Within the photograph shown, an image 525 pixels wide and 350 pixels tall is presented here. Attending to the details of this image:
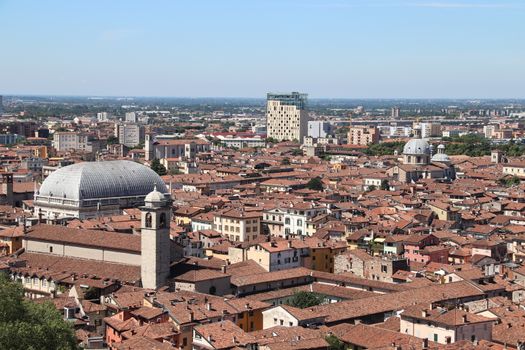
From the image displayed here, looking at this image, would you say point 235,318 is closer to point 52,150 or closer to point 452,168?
point 452,168

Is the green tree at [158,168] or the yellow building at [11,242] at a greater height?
the yellow building at [11,242]

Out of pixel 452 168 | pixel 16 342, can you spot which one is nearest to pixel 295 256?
pixel 16 342

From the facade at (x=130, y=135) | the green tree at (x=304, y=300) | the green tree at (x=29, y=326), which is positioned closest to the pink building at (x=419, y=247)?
the green tree at (x=304, y=300)

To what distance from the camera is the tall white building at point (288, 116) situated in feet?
477

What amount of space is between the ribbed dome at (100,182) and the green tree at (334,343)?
27.7 m

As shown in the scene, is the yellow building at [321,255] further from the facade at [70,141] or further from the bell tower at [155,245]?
the facade at [70,141]

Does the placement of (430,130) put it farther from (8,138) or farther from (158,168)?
(158,168)

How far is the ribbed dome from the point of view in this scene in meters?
52.2

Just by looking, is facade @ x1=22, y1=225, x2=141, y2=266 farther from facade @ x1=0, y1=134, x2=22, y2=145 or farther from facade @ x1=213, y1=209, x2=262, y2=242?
facade @ x1=0, y1=134, x2=22, y2=145

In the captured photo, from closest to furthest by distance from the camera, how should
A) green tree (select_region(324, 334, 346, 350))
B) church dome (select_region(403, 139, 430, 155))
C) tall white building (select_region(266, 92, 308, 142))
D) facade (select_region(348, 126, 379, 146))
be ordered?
green tree (select_region(324, 334, 346, 350)) → church dome (select_region(403, 139, 430, 155)) → facade (select_region(348, 126, 379, 146)) → tall white building (select_region(266, 92, 308, 142))

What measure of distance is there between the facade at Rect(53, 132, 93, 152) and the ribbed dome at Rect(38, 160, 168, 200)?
2791 inches

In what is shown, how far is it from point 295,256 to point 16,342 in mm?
19689

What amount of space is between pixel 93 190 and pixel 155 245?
18674 millimetres

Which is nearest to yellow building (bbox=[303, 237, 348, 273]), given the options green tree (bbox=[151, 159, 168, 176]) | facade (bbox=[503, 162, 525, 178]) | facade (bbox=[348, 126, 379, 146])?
green tree (bbox=[151, 159, 168, 176])
